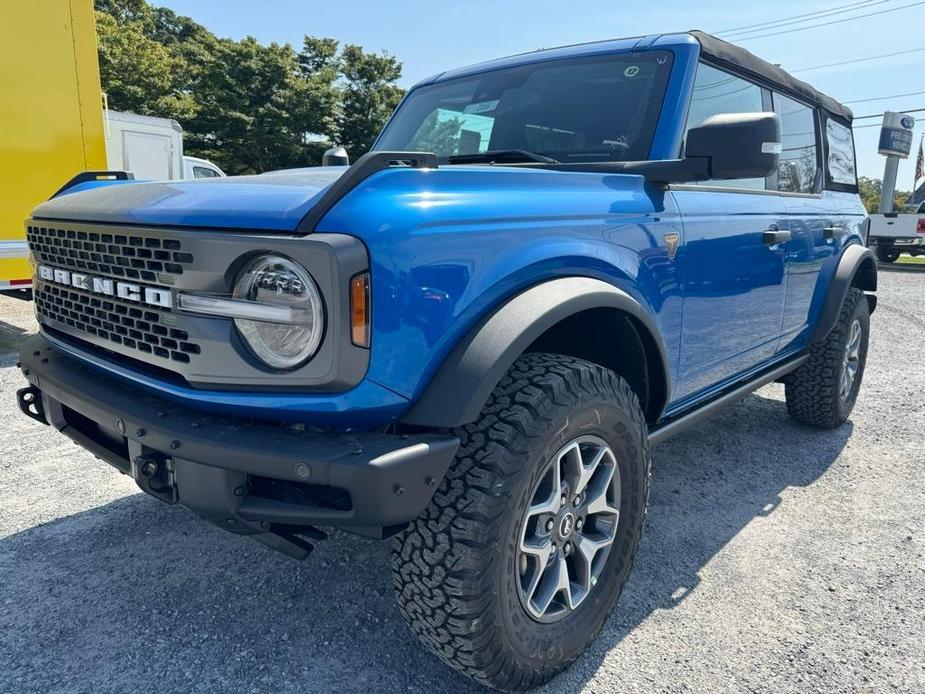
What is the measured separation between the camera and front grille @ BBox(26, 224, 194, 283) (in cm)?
168

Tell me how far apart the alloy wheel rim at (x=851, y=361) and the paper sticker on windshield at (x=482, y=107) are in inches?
106

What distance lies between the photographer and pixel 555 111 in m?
2.80

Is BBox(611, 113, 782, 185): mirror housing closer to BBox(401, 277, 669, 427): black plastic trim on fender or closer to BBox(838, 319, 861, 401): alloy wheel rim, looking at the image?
BBox(401, 277, 669, 427): black plastic trim on fender

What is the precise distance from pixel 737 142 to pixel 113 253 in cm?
189

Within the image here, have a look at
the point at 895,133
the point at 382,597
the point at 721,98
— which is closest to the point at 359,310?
the point at 382,597

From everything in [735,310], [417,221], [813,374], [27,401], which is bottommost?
[813,374]

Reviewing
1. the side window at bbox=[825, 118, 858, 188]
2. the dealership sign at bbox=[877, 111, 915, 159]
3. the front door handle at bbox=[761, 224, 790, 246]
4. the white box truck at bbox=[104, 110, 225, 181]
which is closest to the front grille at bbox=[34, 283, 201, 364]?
the front door handle at bbox=[761, 224, 790, 246]

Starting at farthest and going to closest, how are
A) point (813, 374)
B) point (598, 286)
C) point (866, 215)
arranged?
1. point (866, 215)
2. point (813, 374)
3. point (598, 286)

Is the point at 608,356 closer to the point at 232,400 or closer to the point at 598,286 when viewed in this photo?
the point at 598,286

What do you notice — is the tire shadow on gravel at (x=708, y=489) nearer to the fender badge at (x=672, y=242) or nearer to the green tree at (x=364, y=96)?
the fender badge at (x=672, y=242)

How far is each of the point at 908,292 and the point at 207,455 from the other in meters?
14.7

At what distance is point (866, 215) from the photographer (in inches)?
179

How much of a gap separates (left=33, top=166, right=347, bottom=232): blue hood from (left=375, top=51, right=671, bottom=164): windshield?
3.32ft

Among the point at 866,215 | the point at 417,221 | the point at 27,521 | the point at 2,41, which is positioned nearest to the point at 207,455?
the point at 417,221
